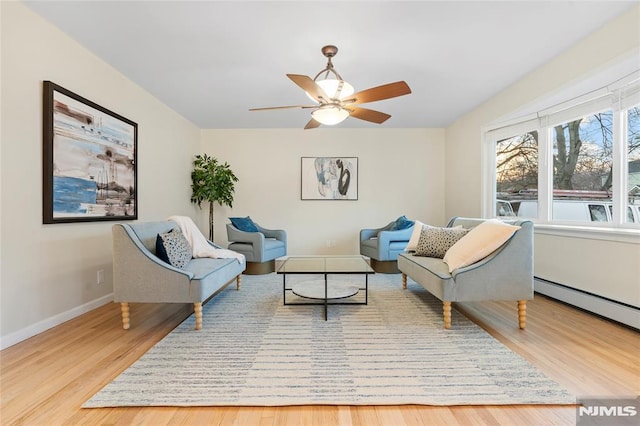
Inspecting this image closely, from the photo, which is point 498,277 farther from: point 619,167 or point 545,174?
point 545,174

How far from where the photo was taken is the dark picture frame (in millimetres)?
2467

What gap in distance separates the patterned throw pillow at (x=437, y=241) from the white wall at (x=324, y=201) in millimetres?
2349

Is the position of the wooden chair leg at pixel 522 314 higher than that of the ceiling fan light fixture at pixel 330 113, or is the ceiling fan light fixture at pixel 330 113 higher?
the ceiling fan light fixture at pixel 330 113

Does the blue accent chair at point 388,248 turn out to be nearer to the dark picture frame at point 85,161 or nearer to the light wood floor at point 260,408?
the light wood floor at point 260,408

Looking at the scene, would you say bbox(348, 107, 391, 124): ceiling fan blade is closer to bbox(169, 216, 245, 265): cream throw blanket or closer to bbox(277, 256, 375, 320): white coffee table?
bbox(277, 256, 375, 320): white coffee table

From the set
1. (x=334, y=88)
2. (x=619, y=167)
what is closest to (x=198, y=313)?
(x=334, y=88)

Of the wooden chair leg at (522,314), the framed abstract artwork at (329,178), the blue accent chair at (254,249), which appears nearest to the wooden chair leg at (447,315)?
the wooden chair leg at (522,314)

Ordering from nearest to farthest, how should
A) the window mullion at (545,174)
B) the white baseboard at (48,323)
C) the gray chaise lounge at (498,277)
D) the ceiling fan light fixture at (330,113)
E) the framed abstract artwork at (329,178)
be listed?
the white baseboard at (48,323)
the gray chaise lounge at (498,277)
the ceiling fan light fixture at (330,113)
the window mullion at (545,174)
the framed abstract artwork at (329,178)

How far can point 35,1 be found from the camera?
7.26 ft

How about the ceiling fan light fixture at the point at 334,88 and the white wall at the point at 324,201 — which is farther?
the white wall at the point at 324,201

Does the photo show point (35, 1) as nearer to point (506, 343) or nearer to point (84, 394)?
point (84, 394)

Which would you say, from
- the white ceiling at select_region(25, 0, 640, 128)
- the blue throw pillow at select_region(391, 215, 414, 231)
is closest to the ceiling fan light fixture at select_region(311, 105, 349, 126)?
the white ceiling at select_region(25, 0, 640, 128)

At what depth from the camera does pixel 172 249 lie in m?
2.62

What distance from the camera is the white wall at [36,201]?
2.18 metres
